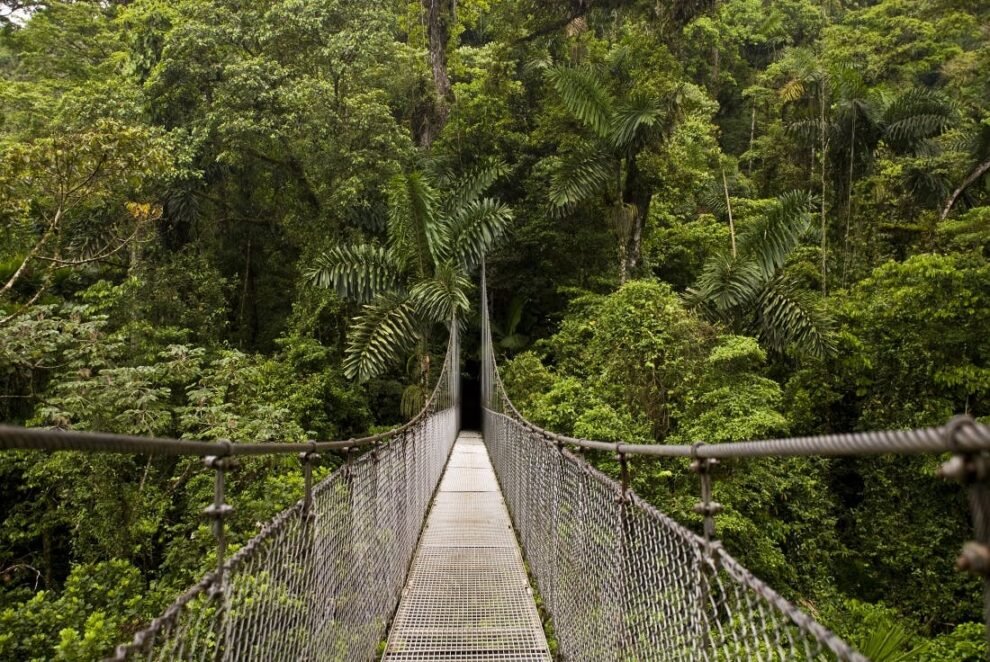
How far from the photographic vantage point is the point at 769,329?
25.1 feet

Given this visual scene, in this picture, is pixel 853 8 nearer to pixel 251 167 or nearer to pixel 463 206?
pixel 463 206

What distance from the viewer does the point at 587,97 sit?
862 cm

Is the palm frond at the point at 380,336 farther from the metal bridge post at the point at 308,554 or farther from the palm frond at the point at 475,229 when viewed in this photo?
the metal bridge post at the point at 308,554

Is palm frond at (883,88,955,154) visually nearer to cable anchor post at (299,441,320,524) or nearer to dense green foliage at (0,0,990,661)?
dense green foliage at (0,0,990,661)

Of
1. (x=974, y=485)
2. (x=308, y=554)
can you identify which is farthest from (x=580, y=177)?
(x=974, y=485)

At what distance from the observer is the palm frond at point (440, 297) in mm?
8461

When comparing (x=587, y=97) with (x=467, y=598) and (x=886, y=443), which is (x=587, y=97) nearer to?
(x=467, y=598)

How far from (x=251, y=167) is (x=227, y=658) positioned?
420 inches

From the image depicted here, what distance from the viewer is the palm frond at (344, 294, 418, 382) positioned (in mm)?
7883

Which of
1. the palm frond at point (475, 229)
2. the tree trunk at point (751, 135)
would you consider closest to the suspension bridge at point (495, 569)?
the palm frond at point (475, 229)

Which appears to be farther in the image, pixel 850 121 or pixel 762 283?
pixel 850 121

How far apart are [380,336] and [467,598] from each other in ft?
18.5

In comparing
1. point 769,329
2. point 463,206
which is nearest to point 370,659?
point 769,329

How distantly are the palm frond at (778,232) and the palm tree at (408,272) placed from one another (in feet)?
12.2
